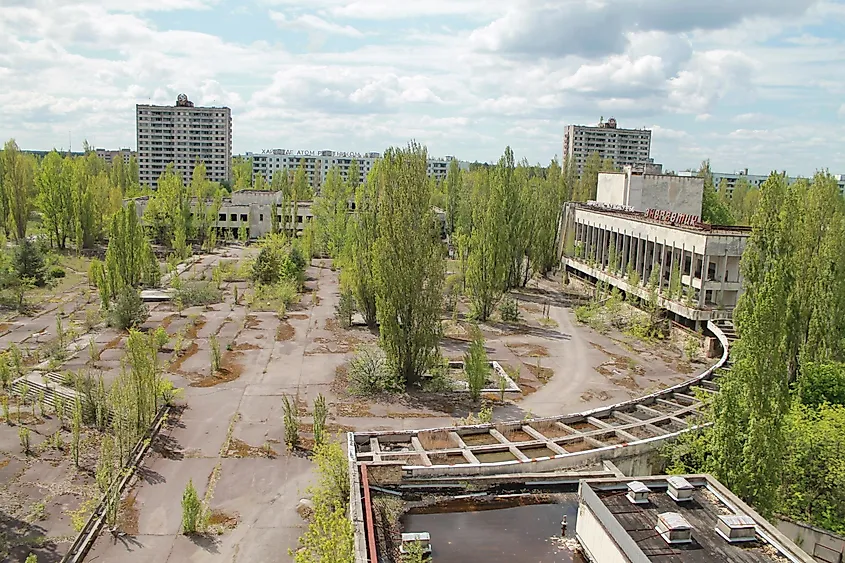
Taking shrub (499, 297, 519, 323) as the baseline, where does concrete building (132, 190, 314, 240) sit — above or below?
above

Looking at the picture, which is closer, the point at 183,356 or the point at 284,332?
the point at 183,356

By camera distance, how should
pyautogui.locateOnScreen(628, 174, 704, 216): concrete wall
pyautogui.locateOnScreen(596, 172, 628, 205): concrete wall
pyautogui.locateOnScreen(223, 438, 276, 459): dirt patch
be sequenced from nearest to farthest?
pyautogui.locateOnScreen(223, 438, 276, 459): dirt patch, pyautogui.locateOnScreen(628, 174, 704, 216): concrete wall, pyautogui.locateOnScreen(596, 172, 628, 205): concrete wall

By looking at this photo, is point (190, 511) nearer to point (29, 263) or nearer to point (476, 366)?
point (476, 366)

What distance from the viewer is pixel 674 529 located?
10.5m

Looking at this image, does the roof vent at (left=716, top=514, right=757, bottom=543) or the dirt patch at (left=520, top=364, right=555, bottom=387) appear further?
the dirt patch at (left=520, top=364, right=555, bottom=387)

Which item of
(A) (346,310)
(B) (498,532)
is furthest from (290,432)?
(A) (346,310)

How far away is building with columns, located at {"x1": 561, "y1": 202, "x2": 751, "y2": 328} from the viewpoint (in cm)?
3048

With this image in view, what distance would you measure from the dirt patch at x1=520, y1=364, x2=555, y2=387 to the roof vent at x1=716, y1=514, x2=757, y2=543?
1326 cm

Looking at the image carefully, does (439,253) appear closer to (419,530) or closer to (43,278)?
(419,530)

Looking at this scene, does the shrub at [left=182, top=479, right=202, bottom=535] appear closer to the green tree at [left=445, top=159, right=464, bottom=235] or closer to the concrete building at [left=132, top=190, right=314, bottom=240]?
the concrete building at [left=132, top=190, right=314, bottom=240]

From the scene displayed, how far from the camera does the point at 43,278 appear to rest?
131 feet

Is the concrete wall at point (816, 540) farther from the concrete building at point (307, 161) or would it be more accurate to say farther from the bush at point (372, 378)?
the concrete building at point (307, 161)

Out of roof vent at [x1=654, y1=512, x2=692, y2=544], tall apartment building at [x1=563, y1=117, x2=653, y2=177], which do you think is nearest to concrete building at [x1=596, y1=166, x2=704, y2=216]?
roof vent at [x1=654, y1=512, x2=692, y2=544]

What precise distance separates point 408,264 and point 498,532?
11.2 meters
